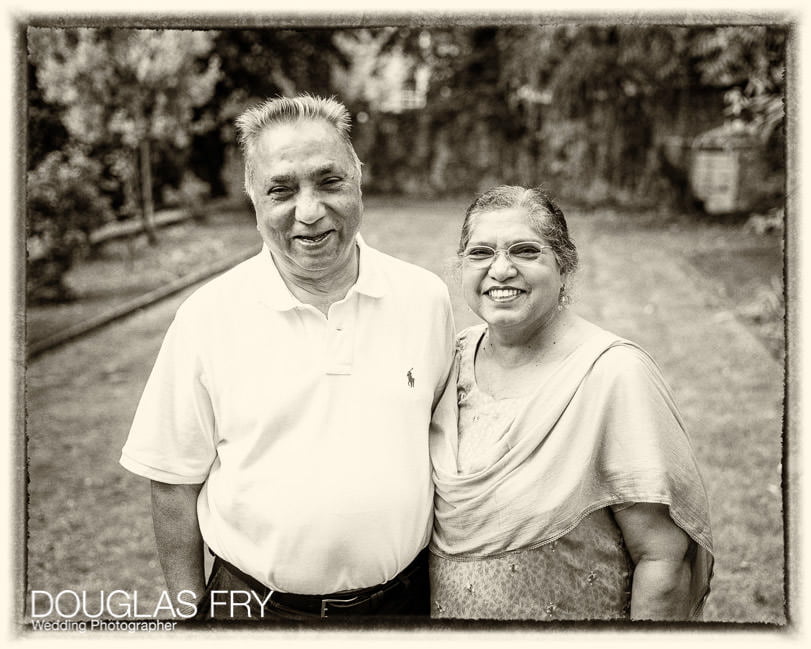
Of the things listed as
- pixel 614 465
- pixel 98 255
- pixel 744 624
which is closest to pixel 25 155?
pixel 614 465

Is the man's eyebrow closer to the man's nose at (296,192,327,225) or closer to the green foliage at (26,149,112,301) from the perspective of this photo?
the man's nose at (296,192,327,225)

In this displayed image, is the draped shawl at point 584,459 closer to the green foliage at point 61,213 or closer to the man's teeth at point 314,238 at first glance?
the man's teeth at point 314,238

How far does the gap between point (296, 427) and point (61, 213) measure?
422 cm

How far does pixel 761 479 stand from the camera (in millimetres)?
4578

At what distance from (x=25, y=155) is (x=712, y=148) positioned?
4.98 meters

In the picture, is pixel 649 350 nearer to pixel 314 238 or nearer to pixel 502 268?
pixel 502 268

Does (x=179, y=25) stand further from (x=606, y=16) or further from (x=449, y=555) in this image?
(x=449, y=555)

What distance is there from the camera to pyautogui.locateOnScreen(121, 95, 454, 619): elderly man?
2.06 m

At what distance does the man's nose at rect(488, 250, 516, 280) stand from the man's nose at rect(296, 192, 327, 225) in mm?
465

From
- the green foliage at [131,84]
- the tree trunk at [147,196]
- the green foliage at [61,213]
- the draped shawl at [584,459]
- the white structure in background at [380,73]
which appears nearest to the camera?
the draped shawl at [584,459]

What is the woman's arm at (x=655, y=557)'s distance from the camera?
2.05m

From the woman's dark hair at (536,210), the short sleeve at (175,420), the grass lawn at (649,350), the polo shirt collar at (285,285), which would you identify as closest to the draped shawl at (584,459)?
the woman's dark hair at (536,210)

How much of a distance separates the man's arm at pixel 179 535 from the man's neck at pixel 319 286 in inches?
24.5

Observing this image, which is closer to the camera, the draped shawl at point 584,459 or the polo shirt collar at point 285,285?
the draped shawl at point 584,459
